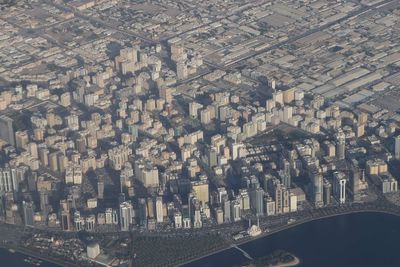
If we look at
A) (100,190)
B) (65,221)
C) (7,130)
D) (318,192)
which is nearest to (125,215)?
(65,221)

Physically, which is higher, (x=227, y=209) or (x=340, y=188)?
(x=340, y=188)

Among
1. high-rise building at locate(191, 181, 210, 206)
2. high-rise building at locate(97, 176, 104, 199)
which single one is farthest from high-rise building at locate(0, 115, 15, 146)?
high-rise building at locate(191, 181, 210, 206)

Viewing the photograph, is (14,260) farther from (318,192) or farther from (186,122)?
(186,122)

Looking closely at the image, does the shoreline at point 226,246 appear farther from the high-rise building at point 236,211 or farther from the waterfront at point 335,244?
the high-rise building at point 236,211

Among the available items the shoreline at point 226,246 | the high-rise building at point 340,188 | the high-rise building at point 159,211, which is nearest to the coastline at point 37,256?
the shoreline at point 226,246

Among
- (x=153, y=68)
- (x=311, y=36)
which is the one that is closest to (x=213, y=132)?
(x=153, y=68)

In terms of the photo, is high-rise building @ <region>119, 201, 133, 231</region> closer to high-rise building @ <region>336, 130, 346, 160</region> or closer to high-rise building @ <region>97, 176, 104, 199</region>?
high-rise building @ <region>97, 176, 104, 199</region>
